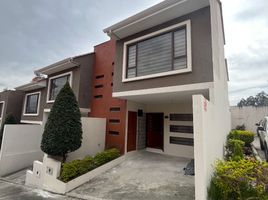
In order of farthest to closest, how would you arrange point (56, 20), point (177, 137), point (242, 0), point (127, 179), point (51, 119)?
point (56, 20) → point (177, 137) → point (51, 119) → point (242, 0) → point (127, 179)

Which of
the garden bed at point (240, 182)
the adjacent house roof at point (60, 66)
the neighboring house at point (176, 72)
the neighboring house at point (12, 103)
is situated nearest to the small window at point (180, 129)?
the neighboring house at point (176, 72)

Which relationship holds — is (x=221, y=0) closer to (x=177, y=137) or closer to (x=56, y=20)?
(x=177, y=137)

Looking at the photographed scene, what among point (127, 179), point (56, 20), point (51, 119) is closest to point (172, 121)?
point (127, 179)

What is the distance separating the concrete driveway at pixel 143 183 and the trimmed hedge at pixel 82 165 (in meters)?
0.55

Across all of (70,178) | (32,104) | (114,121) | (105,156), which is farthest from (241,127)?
(32,104)

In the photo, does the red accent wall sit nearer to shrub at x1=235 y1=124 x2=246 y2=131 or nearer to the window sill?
the window sill

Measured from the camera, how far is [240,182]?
4.18 m

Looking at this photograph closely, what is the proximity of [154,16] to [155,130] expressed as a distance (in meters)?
6.99

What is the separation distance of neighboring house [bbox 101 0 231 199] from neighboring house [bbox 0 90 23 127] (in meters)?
14.0

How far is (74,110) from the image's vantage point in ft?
26.7

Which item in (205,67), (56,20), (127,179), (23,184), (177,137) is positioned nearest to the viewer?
(205,67)

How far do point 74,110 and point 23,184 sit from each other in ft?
15.5

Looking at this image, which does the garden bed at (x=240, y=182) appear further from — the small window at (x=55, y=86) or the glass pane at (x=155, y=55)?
the small window at (x=55, y=86)

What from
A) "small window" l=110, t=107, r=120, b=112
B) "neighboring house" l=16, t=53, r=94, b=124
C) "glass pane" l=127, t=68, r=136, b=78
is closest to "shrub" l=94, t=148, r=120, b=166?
"small window" l=110, t=107, r=120, b=112
